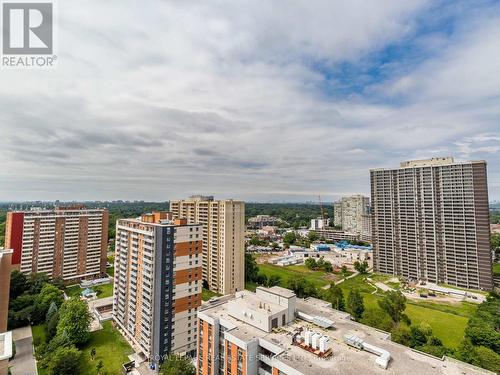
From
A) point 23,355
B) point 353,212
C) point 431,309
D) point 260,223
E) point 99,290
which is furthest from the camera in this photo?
point 260,223

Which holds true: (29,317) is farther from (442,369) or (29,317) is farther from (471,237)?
(471,237)

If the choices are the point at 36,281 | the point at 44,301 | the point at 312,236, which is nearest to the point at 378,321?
the point at 44,301

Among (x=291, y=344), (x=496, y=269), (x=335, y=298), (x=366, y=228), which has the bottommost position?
(x=496, y=269)

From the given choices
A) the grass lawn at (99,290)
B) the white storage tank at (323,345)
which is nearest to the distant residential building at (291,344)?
the white storage tank at (323,345)

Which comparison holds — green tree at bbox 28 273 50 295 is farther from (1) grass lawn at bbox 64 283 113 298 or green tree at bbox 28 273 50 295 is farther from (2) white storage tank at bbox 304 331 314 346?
(2) white storage tank at bbox 304 331 314 346

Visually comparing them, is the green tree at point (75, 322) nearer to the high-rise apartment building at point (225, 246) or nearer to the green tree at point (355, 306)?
the high-rise apartment building at point (225, 246)

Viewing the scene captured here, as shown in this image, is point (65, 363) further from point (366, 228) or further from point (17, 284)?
point (366, 228)
